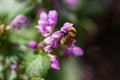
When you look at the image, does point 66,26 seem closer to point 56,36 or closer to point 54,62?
point 56,36

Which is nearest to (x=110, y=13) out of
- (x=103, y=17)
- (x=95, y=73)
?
(x=103, y=17)

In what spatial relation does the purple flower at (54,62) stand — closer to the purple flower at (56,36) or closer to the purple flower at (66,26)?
the purple flower at (56,36)

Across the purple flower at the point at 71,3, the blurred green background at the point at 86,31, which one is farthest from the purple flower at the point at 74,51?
the purple flower at the point at 71,3

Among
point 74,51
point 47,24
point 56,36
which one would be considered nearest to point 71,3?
point 74,51

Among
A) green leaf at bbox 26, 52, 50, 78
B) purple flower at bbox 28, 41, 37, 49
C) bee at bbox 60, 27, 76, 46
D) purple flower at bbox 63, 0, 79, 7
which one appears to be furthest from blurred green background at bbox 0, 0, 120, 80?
bee at bbox 60, 27, 76, 46

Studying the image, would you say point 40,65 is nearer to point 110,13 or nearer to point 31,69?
point 31,69
